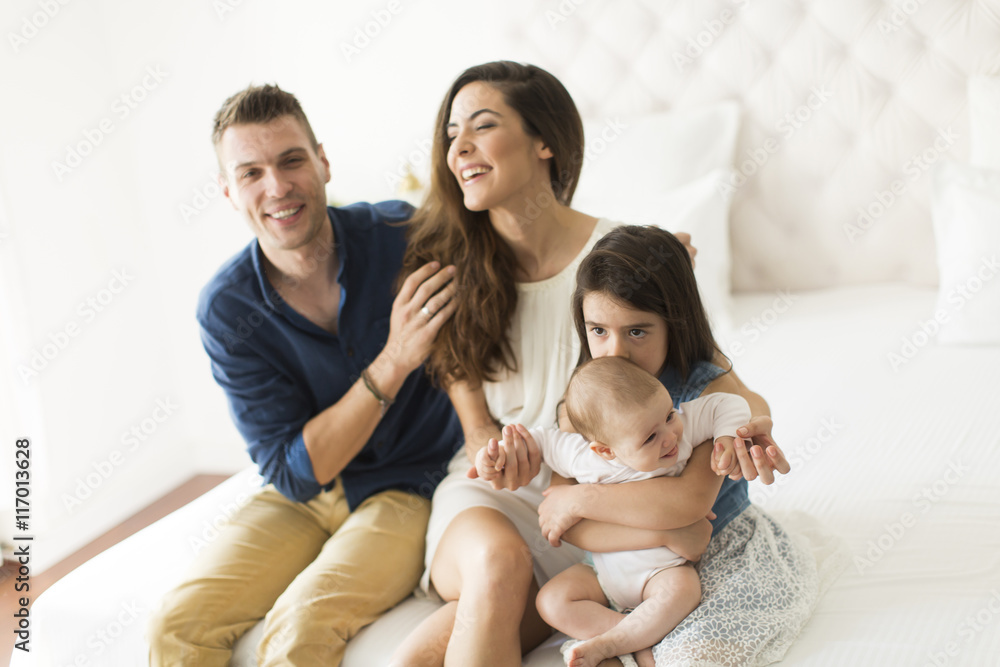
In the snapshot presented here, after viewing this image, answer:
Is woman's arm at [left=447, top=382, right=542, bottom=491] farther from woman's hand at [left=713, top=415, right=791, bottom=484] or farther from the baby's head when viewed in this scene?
woman's hand at [left=713, top=415, right=791, bottom=484]

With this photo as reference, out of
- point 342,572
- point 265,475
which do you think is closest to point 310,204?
point 265,475

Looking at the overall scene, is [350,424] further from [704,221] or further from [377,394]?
[704,221]

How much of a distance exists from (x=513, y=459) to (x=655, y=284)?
359mm

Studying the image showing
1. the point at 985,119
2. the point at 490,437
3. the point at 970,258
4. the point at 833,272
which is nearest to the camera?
the point at 490,437

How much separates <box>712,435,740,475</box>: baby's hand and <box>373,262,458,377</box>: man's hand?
2.13 feet

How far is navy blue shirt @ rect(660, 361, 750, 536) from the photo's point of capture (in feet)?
4.07

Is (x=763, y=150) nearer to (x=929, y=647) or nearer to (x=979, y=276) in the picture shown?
(x=979, y=276)

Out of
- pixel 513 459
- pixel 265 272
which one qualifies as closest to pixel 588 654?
pixel 513 459

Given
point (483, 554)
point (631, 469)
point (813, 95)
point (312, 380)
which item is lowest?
point (483, 554)

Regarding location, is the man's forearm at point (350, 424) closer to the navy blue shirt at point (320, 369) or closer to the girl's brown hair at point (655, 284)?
Result: the navy blue shirt at point (320, 369)

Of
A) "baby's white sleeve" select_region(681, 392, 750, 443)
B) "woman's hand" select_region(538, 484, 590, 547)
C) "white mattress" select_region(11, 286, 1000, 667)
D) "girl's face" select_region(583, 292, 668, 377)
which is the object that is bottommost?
"white mattress" select_region(11, 286, 1000, 667)

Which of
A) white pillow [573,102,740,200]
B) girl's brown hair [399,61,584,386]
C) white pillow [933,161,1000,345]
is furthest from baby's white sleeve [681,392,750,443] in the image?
white pillow [573,102,740,200]

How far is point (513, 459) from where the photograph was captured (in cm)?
122

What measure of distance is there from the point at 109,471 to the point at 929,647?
2.88 m
